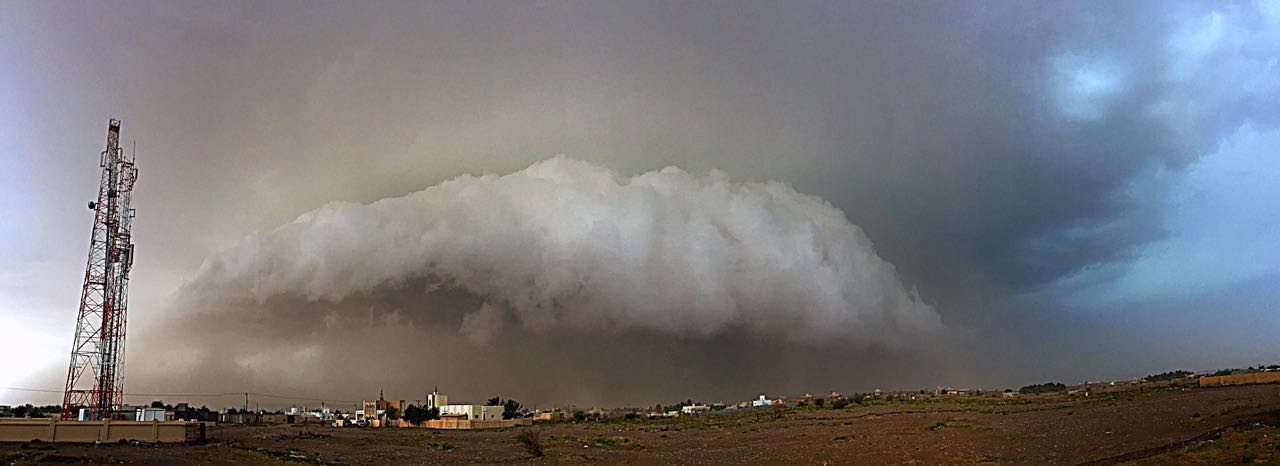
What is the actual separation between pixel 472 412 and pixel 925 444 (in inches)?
5103

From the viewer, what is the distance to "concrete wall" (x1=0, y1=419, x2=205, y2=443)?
78188 millimetres

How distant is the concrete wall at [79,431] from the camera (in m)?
78.2

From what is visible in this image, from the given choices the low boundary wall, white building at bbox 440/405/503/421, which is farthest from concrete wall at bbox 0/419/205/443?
white building at bbox 440/405/503/421

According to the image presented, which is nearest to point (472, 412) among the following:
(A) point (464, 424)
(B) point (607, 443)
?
(A) point (464, 424)

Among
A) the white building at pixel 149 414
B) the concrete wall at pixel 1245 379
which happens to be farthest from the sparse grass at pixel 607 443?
the concrete wall at pixel 1245 379

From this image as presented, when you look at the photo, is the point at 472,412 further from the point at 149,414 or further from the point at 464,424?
the point at 149,414

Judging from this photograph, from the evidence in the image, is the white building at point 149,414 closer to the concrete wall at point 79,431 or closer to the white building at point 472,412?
the concrete wall at point 79,431

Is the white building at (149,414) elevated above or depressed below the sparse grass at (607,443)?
above

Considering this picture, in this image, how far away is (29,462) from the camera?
54.4m

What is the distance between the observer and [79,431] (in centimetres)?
7975

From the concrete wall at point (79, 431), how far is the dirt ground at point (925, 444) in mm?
4389

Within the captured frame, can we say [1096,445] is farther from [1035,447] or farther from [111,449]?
[111,449]

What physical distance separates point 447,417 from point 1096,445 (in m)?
146

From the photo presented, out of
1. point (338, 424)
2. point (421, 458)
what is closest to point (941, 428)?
point (421, 458)
